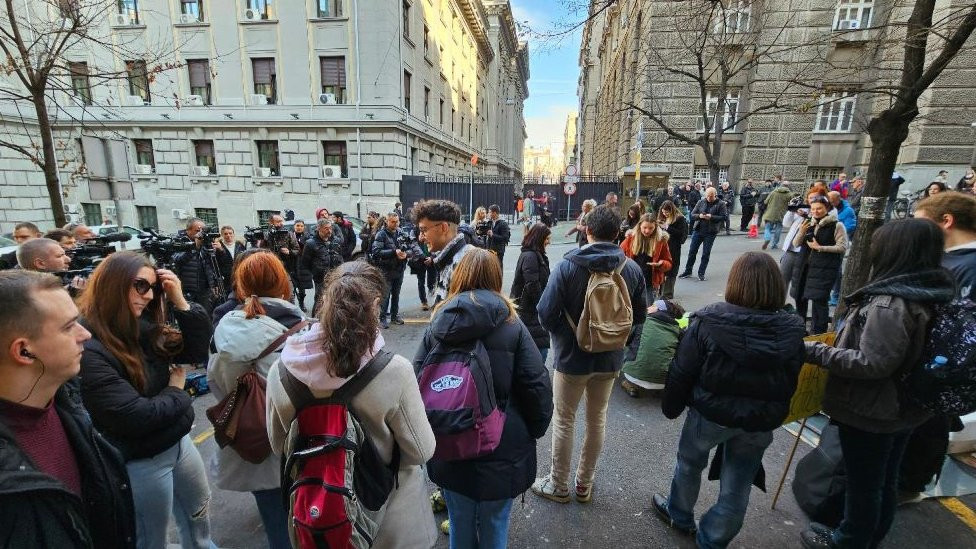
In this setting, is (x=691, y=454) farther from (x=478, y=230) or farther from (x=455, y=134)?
(x=455, y=134)

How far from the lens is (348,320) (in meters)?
1.49

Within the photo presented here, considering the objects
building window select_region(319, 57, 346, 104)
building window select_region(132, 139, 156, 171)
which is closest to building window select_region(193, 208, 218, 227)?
building window select_region(132, 139, 156, 171)

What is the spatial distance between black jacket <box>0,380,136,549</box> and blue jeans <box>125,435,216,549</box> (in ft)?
1.37

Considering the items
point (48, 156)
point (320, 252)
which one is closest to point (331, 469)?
point (320, 252)

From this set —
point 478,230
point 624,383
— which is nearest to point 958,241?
point 624,383

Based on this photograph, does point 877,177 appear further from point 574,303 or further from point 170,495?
point 170,495

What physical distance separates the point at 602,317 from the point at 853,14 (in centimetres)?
2397

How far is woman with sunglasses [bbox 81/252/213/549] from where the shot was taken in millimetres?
1765

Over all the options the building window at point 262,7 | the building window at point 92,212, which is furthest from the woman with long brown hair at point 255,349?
the building window at point 92,212

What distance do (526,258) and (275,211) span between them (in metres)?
19.3

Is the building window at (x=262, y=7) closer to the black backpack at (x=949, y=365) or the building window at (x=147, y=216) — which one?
the building window at (x=147, y=216)

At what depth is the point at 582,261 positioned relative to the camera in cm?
280

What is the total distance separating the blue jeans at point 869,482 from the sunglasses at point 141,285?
12.4 feet

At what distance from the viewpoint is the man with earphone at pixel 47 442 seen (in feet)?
3.52
